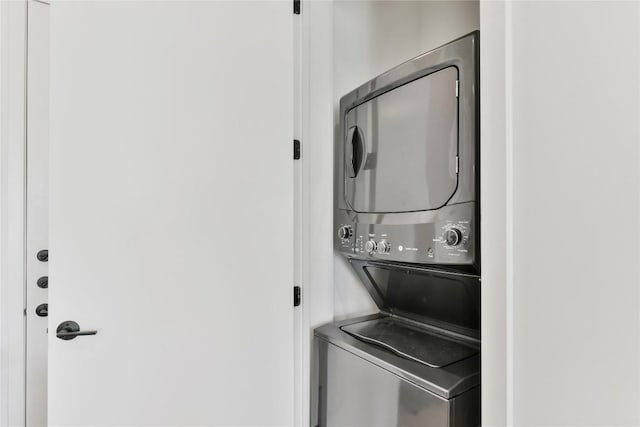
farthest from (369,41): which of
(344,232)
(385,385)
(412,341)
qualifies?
(385,385)

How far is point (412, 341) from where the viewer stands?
126 cm

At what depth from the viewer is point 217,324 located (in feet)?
4.47

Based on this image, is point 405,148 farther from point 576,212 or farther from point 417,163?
point 576,212

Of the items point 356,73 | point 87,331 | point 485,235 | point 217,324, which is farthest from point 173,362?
point 356,73

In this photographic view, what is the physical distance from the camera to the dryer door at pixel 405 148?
1.04 m

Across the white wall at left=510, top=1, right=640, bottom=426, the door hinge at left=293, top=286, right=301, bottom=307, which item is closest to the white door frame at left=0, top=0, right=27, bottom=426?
the door hinge at left=293, top=286, right=301, bottom=307

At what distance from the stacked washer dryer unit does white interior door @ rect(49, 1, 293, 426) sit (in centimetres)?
26

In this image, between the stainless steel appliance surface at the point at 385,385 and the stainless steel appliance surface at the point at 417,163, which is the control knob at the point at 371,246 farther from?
the stainless steel appliance surface at the point at 385,385

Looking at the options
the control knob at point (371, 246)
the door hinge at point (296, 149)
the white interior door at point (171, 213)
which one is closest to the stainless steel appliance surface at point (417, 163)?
the control knob at point (371, 246)

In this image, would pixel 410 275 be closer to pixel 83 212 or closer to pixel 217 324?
pixel 217 324

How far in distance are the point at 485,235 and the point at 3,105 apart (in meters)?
1.81

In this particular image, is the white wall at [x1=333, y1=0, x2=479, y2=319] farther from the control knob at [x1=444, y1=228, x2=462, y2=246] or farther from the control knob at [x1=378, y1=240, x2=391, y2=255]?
the control knob at [x1=444, y1=228, x2=462, y2=246]

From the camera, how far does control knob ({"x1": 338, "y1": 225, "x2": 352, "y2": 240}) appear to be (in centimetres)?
144

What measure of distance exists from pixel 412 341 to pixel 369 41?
1.34 metres
